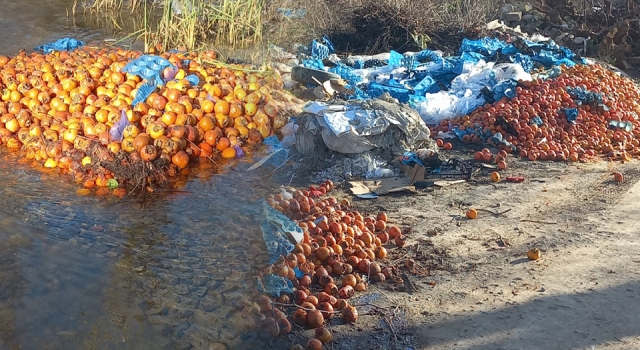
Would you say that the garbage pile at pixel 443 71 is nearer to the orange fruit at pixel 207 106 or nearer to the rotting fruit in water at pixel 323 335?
the orange fruit at pixel 207 106

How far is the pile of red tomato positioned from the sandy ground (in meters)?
0.09

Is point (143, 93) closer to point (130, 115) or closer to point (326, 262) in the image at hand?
point (130, 115)

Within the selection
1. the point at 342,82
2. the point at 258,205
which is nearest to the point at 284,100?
the point at 342,82

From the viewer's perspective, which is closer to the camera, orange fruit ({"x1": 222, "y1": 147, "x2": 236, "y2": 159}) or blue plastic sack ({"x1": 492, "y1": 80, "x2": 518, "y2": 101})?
orange fruit ({"x1": 222, "y1": 147, "x2": 236, "y2": 159})

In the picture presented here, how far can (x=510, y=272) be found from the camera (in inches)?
154

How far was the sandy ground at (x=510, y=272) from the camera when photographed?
10.8ft

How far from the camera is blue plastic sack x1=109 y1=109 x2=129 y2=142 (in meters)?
5.29

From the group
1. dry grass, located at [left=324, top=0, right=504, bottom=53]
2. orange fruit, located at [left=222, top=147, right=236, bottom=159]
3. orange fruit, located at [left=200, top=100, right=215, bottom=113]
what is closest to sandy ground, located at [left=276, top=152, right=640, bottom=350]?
orange fruit, located at [left=222, top=147, right=236, bottom=159]

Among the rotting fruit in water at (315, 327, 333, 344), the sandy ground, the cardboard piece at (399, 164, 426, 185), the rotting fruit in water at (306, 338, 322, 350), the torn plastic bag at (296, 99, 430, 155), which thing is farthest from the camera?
the torn plastic bag at (296, 99, 430, 155)

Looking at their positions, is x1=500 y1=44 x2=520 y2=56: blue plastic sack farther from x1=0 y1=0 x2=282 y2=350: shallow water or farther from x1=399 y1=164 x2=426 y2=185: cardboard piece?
x1=0 y1=0 x2=282 y2=350: shallow water

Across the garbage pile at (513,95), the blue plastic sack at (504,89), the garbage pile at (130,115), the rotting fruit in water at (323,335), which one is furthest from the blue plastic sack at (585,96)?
the rotting fruit in water at (323,335)

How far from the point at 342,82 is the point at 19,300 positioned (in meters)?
4.95

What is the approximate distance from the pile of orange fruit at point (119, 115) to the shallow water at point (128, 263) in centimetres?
→ 25

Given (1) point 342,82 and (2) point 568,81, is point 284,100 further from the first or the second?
(2) point 568,81
